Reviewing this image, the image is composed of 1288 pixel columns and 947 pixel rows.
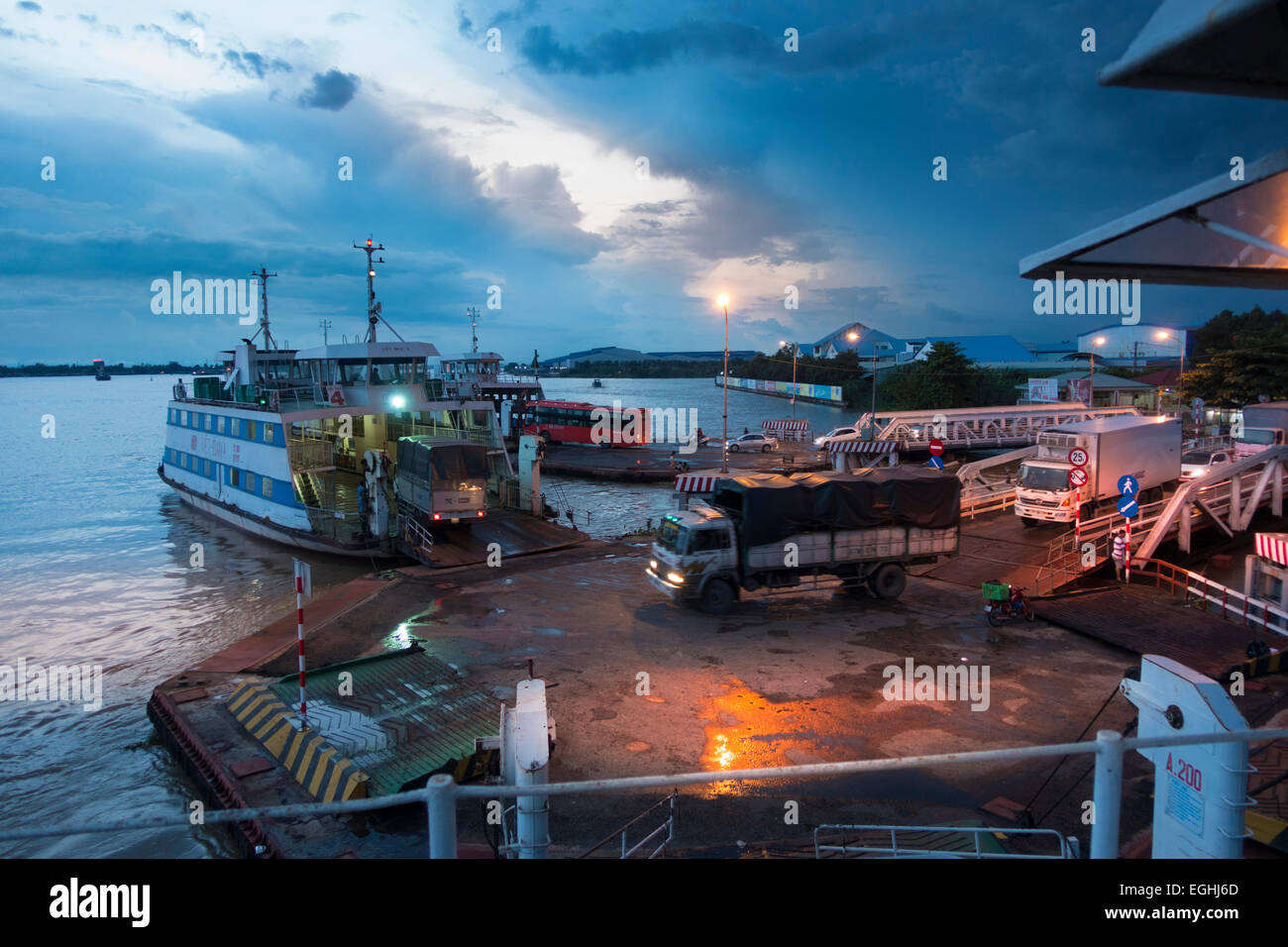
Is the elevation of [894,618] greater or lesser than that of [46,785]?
greater

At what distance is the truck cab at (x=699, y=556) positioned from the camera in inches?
629

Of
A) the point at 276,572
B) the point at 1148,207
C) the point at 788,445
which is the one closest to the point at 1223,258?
the point at 1148,207

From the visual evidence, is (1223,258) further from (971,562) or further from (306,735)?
(971,562)

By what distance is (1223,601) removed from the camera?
15.1 m

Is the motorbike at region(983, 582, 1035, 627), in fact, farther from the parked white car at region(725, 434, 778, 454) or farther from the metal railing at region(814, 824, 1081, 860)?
the parked white car at region(725, 434, 778, 454)

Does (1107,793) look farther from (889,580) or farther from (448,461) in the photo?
(448,461)

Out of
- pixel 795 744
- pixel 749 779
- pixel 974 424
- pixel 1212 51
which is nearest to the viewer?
pixel 1212 51

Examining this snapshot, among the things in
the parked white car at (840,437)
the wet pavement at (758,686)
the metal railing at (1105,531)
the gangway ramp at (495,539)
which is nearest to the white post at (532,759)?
the wet pavement at (758,686)

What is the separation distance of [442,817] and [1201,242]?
17.8ft

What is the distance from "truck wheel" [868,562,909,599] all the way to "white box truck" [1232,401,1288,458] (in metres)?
20.5

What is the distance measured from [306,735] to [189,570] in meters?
19.0

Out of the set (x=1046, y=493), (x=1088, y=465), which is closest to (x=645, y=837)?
(x=1046, y=493)

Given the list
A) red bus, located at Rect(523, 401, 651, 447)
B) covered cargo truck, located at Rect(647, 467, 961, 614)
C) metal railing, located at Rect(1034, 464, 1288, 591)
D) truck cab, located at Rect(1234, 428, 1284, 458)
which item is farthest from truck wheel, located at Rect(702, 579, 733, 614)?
red bus, located at Rect(523, 401, 651, 447)

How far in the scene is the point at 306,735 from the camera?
31.7 ft
